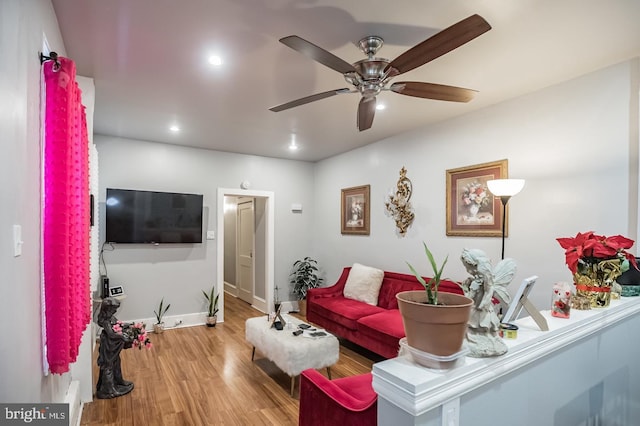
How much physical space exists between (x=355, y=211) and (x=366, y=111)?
107 inches

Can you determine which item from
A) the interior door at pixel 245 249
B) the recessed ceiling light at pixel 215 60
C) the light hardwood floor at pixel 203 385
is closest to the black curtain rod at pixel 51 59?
the recessed ceiling light at pixel 215 60

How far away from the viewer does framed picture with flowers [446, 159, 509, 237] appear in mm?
3146

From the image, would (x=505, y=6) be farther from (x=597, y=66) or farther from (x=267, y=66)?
(x=267, y=66)

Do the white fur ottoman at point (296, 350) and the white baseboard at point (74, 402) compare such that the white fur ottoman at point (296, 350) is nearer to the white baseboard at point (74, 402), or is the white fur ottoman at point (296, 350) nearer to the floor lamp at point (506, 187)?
the white baseboard at point (74, 402)

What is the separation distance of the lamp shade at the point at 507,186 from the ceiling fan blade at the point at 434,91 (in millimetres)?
810

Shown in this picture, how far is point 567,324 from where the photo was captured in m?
1.43

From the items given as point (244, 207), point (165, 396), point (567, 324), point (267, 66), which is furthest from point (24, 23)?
point (244, 207)

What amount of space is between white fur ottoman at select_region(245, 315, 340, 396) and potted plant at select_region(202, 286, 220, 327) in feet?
6.19

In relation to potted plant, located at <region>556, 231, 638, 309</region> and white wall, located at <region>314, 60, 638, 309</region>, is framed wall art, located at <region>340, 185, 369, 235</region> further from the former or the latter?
potted plant, located at <region>556, 231, 638, 309</region>

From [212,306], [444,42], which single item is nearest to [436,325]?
[444,42]

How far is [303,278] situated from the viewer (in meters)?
5.52

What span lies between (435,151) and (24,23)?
3.49m

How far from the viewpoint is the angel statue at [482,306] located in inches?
41.6

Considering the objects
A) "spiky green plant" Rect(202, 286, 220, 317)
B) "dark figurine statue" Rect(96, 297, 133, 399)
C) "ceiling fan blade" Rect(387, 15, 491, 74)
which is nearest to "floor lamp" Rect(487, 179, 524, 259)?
"ceiling fan blade" Rect(387, 15, 491, 74)
